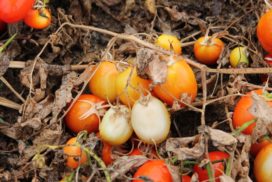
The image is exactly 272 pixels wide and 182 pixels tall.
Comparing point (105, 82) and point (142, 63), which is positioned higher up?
point (142, 63)

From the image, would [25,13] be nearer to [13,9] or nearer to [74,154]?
[13,9]

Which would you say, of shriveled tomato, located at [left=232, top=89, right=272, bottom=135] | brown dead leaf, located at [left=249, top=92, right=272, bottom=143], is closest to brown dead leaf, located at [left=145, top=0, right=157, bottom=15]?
shriveled tomato, located at [left=232, top=89, right=272, bottom=135]

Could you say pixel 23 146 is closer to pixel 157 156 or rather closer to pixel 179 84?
pixel 157 156

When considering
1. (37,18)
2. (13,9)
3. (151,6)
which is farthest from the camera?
(151,6)

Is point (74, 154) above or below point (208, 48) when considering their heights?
below

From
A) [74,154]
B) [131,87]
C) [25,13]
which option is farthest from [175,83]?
[25,13]

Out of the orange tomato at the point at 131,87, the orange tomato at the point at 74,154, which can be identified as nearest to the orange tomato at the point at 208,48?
the orange tomato at the point at 131,87

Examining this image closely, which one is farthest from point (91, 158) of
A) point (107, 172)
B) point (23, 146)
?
point (23, 146)

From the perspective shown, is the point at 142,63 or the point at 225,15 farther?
the point at 225,15

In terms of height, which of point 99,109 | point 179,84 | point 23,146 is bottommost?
point 23,146
